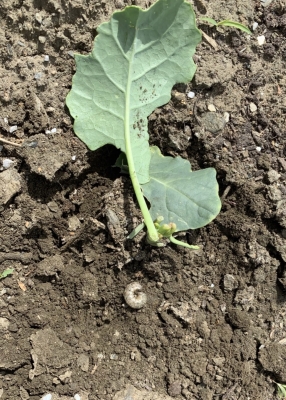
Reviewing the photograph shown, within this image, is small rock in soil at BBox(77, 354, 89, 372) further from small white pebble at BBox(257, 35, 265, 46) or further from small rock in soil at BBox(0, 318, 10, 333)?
small white pebble at BBox(257, 35, 265, 46)

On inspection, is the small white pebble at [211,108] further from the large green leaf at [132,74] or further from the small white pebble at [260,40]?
the small white pebble at [260,40]

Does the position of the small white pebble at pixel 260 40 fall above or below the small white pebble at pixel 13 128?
above

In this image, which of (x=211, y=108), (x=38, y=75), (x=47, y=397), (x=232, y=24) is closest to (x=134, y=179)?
(x=211, y=108)

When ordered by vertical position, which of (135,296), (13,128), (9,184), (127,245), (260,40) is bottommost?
(135,296)

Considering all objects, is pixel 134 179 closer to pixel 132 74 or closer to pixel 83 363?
pixel 132 74

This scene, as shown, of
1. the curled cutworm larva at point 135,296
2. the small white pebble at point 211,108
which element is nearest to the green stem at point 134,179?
the curled cutworm larva at point 135,296

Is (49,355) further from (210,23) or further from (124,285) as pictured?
(210,23)
